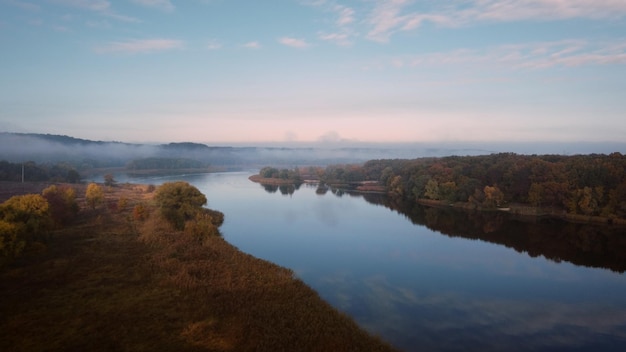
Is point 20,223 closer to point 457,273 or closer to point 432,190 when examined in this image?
point 457,273

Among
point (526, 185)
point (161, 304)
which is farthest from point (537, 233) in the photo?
point (161, 304)

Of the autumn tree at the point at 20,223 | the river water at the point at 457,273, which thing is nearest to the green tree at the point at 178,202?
the river water at the point at 457,273

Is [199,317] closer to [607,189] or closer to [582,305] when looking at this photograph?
[582,305]

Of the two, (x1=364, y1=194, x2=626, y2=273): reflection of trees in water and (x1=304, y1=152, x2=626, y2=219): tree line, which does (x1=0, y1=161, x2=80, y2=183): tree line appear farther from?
(x1=364, y1=194, x2=626, y2=273): reflection of trees in water

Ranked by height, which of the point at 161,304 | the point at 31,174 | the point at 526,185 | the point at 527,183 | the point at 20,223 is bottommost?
the point at 161,304

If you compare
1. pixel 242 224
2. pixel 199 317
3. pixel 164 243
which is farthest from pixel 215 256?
pixel 242 224

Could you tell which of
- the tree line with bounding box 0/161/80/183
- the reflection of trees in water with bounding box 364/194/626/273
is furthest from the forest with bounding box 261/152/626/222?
the tree line with bounding box 0/161/80/183
